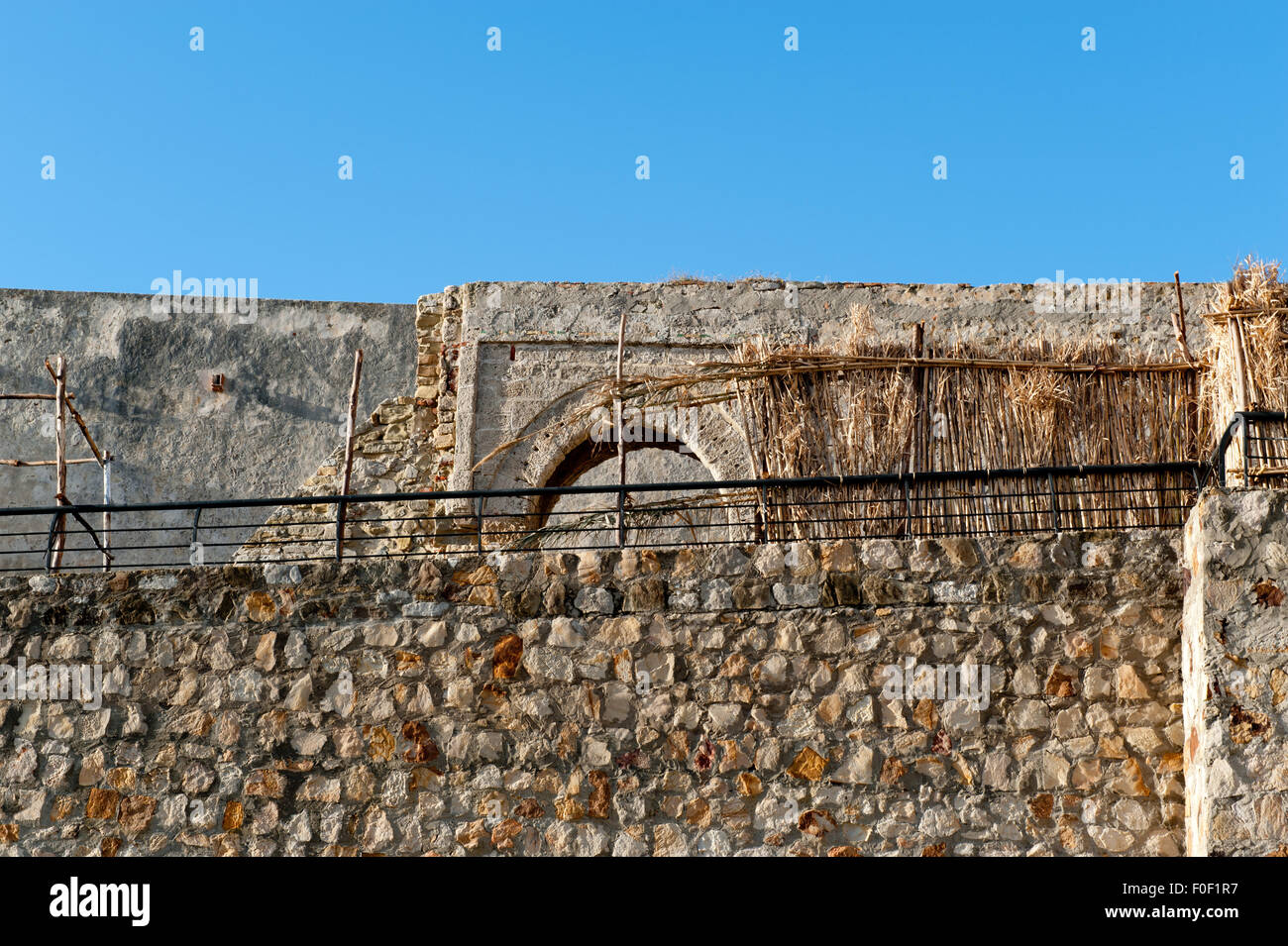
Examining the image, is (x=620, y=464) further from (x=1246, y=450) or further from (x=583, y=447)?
(x=1246, y=450)

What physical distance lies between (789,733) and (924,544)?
3.44 feet

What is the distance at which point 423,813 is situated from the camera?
21.6 ft

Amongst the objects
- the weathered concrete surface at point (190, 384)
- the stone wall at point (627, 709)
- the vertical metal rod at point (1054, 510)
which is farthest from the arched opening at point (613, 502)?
the weathered concrete surface at point (190, 384)

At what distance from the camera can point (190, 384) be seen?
14461 millimetres

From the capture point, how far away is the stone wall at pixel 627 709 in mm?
6379

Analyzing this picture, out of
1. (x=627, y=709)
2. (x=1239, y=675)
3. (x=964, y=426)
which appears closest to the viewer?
(x=1239, y=675)

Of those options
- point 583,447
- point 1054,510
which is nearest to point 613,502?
point 583,447
